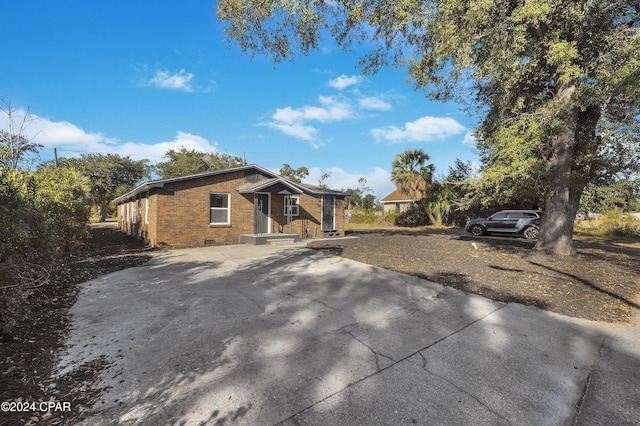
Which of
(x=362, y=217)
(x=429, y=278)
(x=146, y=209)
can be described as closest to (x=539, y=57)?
(x=429, y=278)

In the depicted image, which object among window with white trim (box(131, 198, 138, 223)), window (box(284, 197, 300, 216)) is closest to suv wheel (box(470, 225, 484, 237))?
window (box(284, 197, 300, 216))

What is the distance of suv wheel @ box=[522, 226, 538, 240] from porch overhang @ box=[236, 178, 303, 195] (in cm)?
1194

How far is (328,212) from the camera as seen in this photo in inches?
679

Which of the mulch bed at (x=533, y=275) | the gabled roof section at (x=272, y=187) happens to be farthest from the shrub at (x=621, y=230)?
the gabled roof section at (x=272, y=187)

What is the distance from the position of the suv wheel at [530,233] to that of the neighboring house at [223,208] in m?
10.7

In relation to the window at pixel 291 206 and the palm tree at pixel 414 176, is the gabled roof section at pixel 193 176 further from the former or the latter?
the palm tree at pixel 414 176

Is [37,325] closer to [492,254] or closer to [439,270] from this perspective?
[439,270]

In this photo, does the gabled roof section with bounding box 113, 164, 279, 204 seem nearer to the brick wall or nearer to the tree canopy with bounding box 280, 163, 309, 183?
the brick wall

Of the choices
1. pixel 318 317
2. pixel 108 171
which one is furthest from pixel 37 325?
pixel 108 171

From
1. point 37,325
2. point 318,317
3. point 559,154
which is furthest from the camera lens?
point 559,154

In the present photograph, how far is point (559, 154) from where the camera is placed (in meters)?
8.44

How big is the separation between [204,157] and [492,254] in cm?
4314

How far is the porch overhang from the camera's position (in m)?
13.0

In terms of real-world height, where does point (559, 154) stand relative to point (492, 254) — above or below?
above
